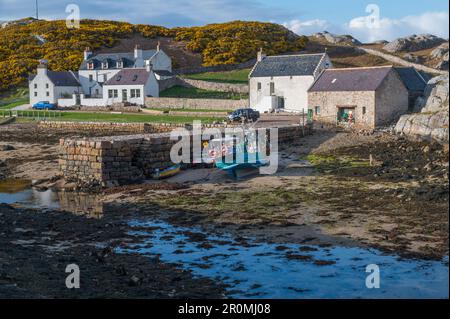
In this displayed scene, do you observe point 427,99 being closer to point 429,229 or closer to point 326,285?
point 429,229

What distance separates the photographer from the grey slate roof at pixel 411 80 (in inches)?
1605

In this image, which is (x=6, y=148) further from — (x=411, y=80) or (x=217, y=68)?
(x=217, y=68)

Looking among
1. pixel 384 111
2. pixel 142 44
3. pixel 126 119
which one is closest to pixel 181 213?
pixel 384 111

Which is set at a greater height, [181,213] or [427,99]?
[427,99]

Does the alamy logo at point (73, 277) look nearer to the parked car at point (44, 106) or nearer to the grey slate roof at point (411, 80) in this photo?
the grey slate roof at point (411, 80)

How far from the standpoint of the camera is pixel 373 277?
481 inches

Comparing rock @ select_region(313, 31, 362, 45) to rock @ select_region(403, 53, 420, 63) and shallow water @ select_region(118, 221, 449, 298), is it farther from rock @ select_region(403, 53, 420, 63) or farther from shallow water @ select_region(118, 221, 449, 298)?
shallow water @ select_region(118, 221, 449, 298)

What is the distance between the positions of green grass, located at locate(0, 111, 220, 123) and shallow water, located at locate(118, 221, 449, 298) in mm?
28410

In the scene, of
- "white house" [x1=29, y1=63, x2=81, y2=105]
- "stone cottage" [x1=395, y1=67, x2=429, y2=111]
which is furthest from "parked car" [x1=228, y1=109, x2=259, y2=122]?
"white house" [x1=29, y1=63, x2=81, y2=105]

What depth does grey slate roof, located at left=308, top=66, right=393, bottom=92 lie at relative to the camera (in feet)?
124

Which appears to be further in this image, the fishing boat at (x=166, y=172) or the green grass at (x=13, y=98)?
the green grass at (x=13, y=98)

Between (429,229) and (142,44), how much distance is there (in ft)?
268

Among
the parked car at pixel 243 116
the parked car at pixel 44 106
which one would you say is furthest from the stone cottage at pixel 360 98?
the parked car at pixel 44 106
